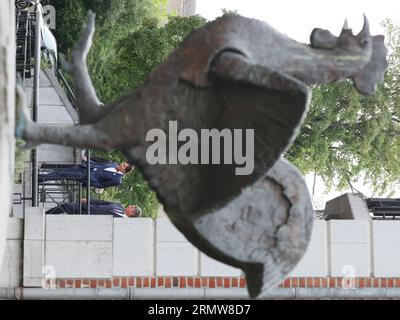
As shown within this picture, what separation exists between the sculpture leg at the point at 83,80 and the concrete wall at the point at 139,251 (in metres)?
4.15

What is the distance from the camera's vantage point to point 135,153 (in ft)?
13.8

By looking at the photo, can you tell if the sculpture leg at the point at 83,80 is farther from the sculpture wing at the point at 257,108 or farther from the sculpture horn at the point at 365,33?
the sculpture horn at the point at 365,33

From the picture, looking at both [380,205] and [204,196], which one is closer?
[204,196]

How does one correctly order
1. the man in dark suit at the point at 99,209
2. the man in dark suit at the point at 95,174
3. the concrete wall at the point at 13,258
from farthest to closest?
1. the man in dark suit at the point at 95,174
2. the man in dark suit at the point at 99,209
3. the concrete wall at the point at 13,258

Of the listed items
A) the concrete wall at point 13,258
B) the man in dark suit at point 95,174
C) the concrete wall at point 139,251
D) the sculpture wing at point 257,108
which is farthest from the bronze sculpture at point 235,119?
the man in dark suit at point 95,174

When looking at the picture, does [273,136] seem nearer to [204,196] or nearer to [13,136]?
[204,196]

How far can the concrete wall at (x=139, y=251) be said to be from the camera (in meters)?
8.34

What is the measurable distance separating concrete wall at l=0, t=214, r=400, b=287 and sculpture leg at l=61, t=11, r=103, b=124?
13.6 ft

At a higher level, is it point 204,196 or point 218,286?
point 204,196

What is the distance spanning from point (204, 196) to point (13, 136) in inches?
35.5

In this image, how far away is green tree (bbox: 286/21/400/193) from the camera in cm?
1748

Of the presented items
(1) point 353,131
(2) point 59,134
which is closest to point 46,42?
(1) point 353,131

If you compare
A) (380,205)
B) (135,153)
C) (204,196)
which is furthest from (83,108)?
(380,205)

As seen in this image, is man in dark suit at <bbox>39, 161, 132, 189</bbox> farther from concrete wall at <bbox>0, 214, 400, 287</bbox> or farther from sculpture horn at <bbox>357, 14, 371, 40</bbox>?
sculpture horn at <bbox>357, 14, 371, 40</bbox>
